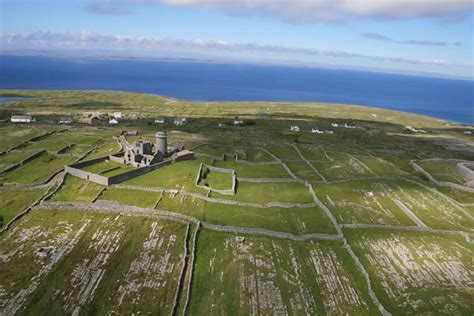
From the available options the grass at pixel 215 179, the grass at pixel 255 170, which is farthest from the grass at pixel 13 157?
the grass at pixel 255 170

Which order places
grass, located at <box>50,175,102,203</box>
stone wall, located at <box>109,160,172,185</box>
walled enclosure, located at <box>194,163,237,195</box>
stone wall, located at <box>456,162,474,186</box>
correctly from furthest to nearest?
stone wall, located at <box>456,162,474,186</box> < walled enclosure, located at <box>194,163,237,195</box> < stone wall, located at <box>109,160,172,185</box> < grass, located at <box>50,175,102,203</box>

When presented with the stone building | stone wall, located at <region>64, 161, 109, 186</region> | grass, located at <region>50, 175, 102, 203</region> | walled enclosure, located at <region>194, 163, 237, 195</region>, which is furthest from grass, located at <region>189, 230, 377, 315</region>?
the stone building

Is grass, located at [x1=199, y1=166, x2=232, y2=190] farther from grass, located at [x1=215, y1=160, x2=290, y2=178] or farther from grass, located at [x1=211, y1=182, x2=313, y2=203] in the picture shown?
grass, located at [x1=215, y1=160, x2=290, y2=178]

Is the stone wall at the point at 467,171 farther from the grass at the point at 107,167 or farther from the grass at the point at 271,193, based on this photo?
the grass at the point at 107,167

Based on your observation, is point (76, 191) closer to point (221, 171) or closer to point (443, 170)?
point (221, 171)

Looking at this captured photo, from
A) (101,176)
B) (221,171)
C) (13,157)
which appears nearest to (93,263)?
(101,176)

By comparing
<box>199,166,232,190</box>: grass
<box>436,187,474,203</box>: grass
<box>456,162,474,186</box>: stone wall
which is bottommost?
<box>199,166,232,190</box>: grass

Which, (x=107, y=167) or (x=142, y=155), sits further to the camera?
(x=142, y=155)
